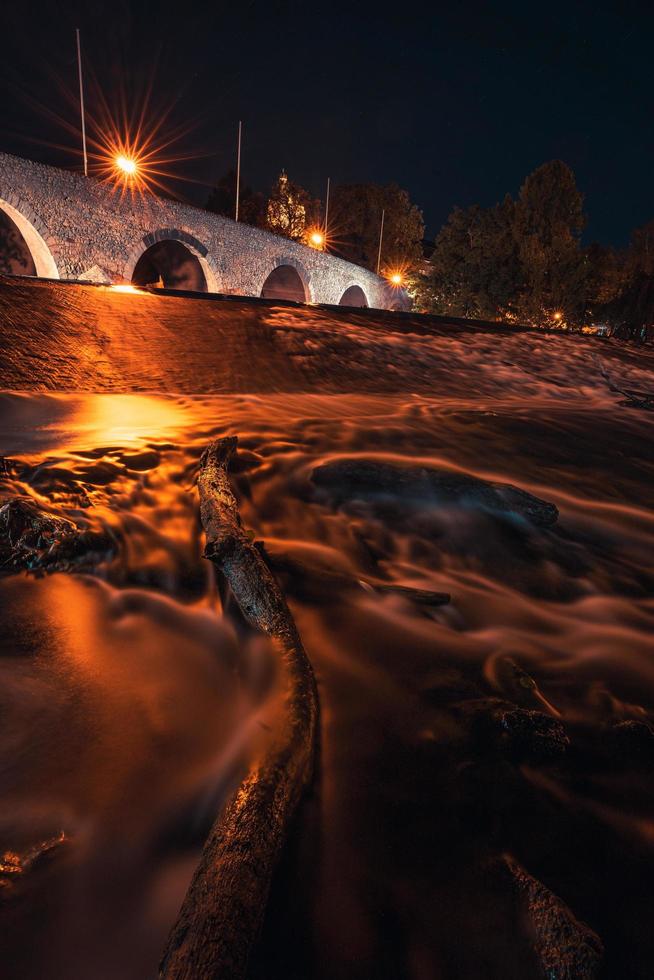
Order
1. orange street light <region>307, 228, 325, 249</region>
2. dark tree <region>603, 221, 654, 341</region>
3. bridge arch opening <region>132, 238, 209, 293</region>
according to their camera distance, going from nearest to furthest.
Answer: bridge arch opening <region>132, 238, 209, 293</region>, dark tree <region>603, 221, 654, 341</region>, orange street light <region>307, 228, 325, 249</region>

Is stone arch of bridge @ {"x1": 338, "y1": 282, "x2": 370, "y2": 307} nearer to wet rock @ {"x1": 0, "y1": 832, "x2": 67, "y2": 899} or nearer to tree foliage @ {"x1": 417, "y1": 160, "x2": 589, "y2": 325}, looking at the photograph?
tree foliage @ {"x1": 417, "y1": 160, "x2": 589, "y2": 325}

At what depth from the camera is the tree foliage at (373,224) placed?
54.3 m

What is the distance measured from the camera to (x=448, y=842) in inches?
49.3

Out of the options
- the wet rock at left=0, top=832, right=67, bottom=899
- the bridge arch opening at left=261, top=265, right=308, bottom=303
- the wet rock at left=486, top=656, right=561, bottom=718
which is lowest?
the wet rock at left=0, top=832, right=67, bottom=899

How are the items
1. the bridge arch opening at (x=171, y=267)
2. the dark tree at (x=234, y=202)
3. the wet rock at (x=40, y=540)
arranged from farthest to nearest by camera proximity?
1. the dark tree at (x=234, y=202)
2. the bridge arch opening at (x=171, y=267)
3. the wet rock at (x=40, y=540)

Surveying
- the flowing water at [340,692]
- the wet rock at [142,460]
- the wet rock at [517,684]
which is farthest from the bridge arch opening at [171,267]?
the wet rock at [517,684]

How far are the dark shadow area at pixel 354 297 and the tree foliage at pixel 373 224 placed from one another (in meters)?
10.7

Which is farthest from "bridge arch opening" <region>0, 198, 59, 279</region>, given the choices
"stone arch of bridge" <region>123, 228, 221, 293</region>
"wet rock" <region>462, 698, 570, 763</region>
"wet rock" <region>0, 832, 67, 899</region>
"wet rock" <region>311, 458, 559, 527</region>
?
"wet rock" <region>462, 698, 570, 763</region>

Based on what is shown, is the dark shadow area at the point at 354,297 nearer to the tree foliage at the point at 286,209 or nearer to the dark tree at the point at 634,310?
the tree foliage at the point at 286,209

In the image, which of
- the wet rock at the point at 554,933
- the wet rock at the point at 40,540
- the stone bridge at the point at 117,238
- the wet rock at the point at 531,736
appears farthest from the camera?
the stone bridge at the point at 117,238

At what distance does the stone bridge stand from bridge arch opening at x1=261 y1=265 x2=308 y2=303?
156cm

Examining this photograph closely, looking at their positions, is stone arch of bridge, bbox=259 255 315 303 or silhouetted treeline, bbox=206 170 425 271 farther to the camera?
silhouetted treeline, bbox=206 170 425 271

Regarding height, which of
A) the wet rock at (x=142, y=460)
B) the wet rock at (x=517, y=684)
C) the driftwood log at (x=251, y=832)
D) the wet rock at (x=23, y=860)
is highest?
the wet rock at (x=142, y=460)

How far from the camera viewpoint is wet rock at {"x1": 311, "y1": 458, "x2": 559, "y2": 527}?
306 cm
